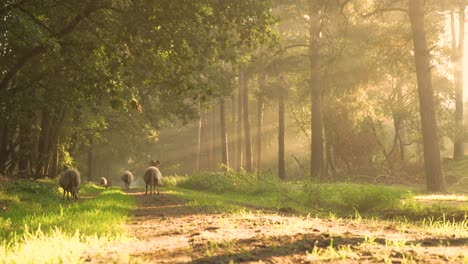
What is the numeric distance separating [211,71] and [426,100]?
13.2 metres

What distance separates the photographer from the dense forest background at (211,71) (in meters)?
13.4

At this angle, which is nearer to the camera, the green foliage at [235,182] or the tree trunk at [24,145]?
the green foliage at [235,182]

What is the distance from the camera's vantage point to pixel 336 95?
35.8 metres

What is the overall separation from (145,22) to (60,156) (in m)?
23.6

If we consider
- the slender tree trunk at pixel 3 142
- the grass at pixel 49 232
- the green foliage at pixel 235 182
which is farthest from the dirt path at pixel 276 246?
the slender tree trunk at pixel 3 142

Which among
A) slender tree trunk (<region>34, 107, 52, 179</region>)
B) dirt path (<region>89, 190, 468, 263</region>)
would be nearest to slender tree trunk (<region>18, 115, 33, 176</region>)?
slender tree trunk (<region>34, 107, 52, 179</region>)

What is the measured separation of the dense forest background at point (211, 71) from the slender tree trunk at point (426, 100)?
0.17ft

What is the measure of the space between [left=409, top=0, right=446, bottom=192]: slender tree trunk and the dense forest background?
2.0 inches

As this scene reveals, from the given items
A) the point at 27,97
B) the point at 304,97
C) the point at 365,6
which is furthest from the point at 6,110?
the point at 304,97

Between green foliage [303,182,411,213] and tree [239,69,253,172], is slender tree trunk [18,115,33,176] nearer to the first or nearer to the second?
tree [239,69,253,172]

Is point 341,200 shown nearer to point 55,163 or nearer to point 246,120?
point 55,163

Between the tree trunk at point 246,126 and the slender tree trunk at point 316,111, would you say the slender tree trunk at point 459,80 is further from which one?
the tree trunk at point 246,126

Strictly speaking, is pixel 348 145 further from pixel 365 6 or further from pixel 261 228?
pixel 261 228

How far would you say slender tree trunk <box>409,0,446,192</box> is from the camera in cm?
2200
